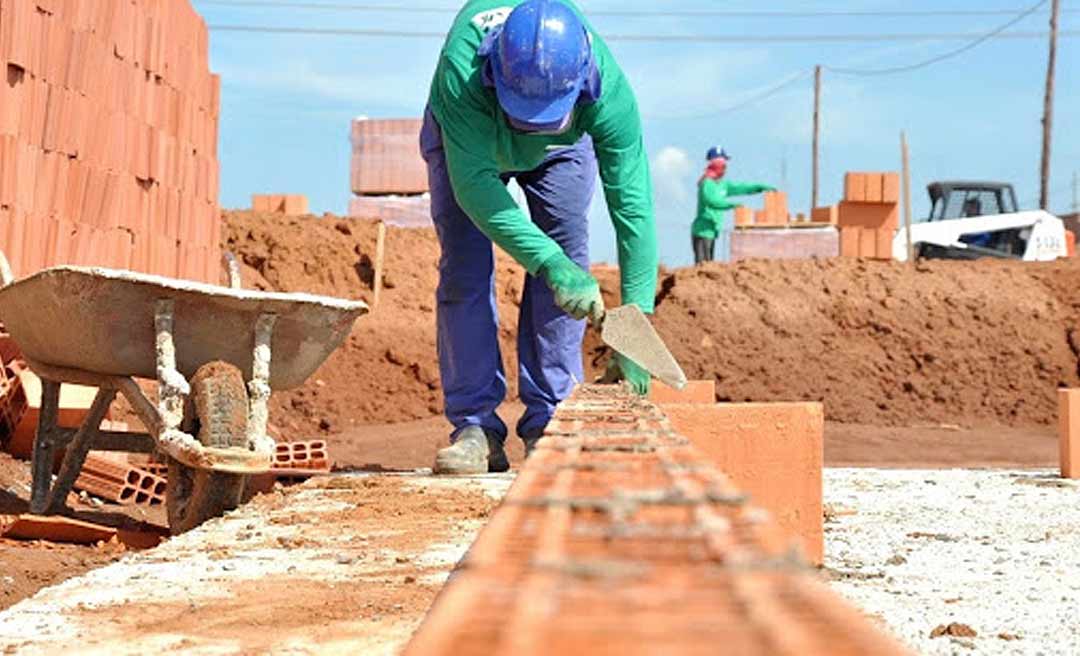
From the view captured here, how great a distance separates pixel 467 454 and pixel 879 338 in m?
8.91

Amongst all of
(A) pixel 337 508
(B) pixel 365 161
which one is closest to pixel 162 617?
(A) pixel 337 508

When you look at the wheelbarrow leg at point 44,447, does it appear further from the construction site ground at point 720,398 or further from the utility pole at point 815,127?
the utility pole at point 815,127

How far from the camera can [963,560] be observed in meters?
3.50

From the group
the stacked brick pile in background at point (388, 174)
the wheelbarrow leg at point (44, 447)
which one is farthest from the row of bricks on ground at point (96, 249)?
the stacked brick pile in background at point (388, 174)

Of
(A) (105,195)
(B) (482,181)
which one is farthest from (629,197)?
(A) (105,195)

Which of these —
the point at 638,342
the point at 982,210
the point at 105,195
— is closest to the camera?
the point at 638,342

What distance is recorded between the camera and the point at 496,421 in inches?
224

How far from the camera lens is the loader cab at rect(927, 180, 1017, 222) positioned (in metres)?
23.1

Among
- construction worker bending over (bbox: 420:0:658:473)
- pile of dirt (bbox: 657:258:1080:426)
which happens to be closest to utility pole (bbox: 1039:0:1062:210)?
pile of dirt (bbox: 657:258:1080:426)

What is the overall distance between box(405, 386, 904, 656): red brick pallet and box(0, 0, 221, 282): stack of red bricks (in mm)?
5509

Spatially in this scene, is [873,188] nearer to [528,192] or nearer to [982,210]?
[982,210]

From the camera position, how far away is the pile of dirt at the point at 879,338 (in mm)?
13148

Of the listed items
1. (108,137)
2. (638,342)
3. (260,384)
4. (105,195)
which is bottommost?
(260,384)

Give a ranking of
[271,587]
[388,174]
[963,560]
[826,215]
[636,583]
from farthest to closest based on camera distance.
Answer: [826,215]
[388,174]
[963,560]
[271,587]
[636,583]
